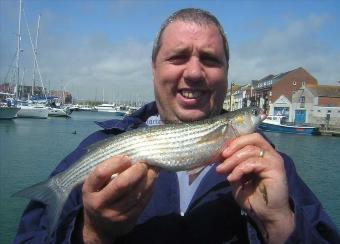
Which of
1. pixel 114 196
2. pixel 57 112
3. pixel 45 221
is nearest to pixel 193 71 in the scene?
pixel 114 196

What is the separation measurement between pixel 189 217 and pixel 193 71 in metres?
1.25

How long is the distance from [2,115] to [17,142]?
36.3 m

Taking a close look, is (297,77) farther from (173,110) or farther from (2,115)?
(173,110)

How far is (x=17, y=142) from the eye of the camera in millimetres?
37062

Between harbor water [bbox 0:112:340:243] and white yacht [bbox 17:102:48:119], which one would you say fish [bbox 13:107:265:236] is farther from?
white yacht [bbox 17:102:48:119]

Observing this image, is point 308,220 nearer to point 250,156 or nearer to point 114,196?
point 250,156

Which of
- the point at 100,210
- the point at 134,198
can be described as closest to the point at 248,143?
the point at 134,198

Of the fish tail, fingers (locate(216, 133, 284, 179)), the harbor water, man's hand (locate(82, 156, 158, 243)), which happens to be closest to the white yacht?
the harbor water

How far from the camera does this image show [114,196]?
2.71 m

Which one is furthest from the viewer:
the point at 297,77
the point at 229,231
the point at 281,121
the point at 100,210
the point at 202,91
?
the point at 297,77

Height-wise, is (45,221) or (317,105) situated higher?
(317,105)

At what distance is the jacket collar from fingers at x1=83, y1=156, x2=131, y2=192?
3.14 feet

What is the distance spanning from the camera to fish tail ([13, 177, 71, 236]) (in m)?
3.12

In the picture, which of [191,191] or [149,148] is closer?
[149,148]
